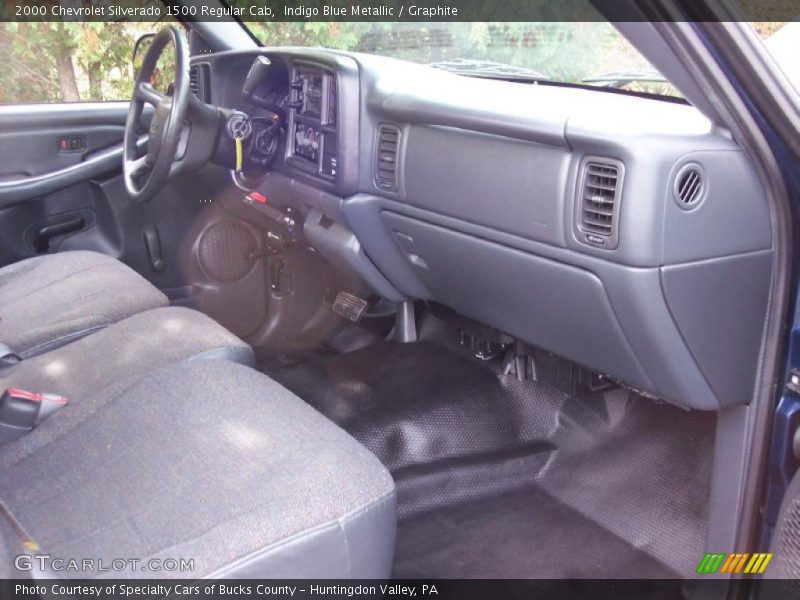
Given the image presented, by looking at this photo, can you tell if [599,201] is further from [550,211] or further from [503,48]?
[503,48]

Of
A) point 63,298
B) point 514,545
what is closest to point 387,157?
point 63,298

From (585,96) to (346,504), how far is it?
3.59 ft

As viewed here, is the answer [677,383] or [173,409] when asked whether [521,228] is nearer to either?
[677,383]

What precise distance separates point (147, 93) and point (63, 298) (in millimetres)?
646

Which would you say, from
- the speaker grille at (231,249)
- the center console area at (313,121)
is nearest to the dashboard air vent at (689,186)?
the center console area at (313,121)

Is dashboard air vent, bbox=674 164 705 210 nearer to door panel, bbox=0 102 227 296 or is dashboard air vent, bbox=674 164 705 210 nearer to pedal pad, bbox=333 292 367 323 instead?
pedal pad, bbox=333 292 367 323

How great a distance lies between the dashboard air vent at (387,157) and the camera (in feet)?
6.32

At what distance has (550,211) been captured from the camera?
151 cm

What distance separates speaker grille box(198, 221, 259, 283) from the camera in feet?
9.46

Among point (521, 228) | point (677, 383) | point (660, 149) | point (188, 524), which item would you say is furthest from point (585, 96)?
point (188, 524)

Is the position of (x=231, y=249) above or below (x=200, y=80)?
below

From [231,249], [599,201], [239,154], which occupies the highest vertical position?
[599,201]

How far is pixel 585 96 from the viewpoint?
184 centimetres

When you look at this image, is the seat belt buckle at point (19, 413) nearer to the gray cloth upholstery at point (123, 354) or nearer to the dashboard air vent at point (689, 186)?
the gray cloth upholstery at point (123, 354)
